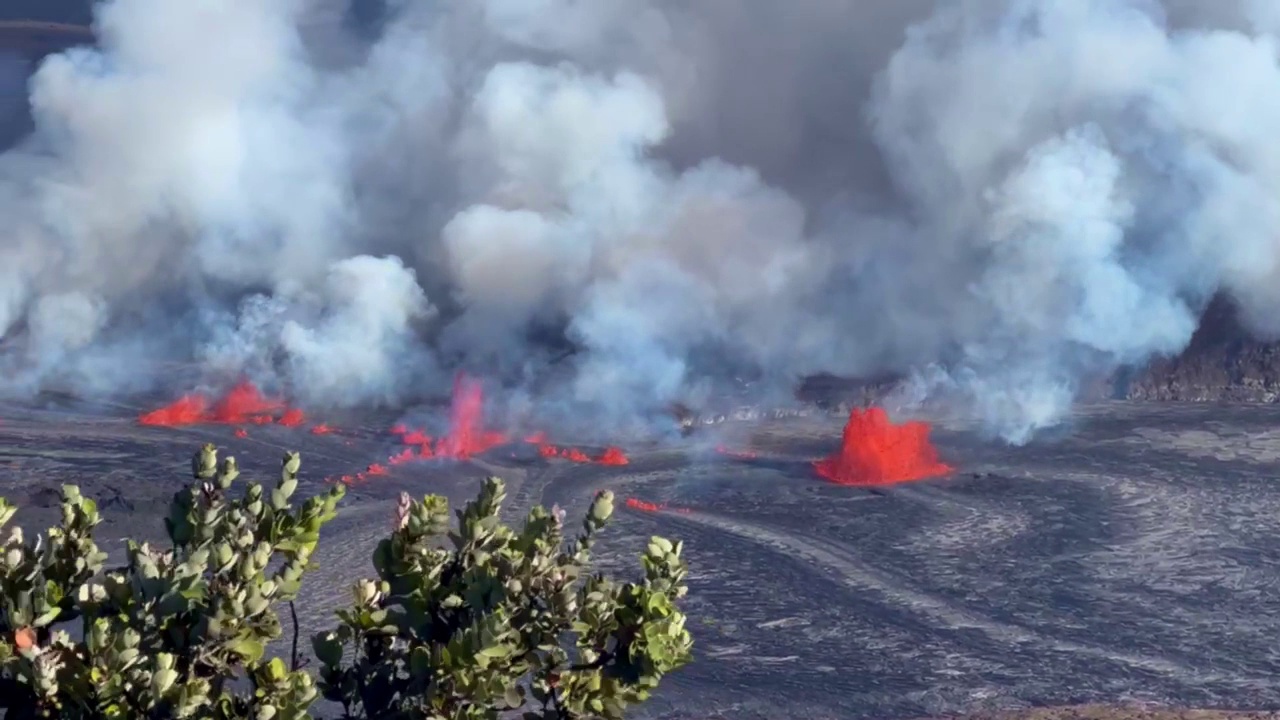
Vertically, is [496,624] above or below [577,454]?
below

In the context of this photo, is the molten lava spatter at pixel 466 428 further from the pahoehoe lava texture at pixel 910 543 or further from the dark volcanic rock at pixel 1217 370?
the dark volcanic rock at pixel 1217 370

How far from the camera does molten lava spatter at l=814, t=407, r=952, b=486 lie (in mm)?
24109

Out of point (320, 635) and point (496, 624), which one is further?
point (320, 635)

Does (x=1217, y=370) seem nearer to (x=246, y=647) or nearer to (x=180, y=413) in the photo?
(x=180, y=413)

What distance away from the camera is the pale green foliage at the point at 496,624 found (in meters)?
6.97

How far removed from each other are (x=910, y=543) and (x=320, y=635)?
47.2 ft

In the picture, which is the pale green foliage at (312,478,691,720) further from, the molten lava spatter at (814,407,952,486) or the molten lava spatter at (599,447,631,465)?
the molten lava spatter at (599,447,631,465)

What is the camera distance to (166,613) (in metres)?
6.84

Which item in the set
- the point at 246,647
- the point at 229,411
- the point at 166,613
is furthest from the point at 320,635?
the point at 229,411

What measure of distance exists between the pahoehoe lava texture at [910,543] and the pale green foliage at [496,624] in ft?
27.5

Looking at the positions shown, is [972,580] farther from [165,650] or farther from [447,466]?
[165,650]

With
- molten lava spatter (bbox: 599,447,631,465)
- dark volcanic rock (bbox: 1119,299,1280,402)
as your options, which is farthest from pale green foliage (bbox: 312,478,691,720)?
dark volcanic rock (bbox: 1119,299,1280,402)

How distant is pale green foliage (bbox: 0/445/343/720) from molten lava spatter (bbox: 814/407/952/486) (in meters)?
17.4

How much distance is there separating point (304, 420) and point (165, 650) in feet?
70.7
